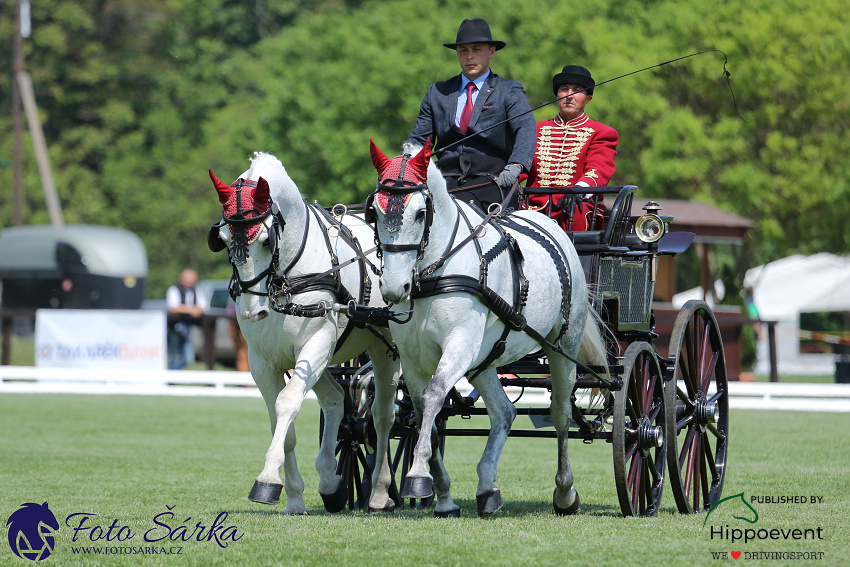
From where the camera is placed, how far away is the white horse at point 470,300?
20.8 feet

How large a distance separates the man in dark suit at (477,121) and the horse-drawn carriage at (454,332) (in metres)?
0.36

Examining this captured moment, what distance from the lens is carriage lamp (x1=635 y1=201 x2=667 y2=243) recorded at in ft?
25.9

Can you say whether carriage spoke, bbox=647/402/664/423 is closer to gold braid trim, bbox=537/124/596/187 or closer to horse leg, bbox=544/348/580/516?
horse leg, bbox=544/348/580/516

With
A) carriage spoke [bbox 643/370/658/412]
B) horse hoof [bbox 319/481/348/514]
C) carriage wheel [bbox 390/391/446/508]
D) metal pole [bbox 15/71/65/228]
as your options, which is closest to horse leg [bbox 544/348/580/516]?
carriage spoke [bbox 643/370/658/412]

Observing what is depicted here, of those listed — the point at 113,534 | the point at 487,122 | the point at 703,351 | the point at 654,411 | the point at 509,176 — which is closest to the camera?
the point at 113,534

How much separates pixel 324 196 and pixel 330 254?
2895 centimetres

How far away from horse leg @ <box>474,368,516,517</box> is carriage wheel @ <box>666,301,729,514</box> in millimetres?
1075

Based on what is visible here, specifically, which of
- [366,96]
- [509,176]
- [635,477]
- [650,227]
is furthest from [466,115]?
[366,96]

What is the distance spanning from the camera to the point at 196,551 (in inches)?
237

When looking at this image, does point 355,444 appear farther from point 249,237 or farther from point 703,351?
point 703,351

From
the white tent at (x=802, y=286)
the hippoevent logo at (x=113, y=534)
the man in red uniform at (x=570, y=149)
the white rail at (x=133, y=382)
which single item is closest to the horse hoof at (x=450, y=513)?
the hippoevent logo at (x=113, y=534)

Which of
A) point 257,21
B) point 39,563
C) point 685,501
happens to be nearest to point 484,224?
point 685,501

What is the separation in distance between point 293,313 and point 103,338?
46.0 feet

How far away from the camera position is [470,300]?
6.65m
